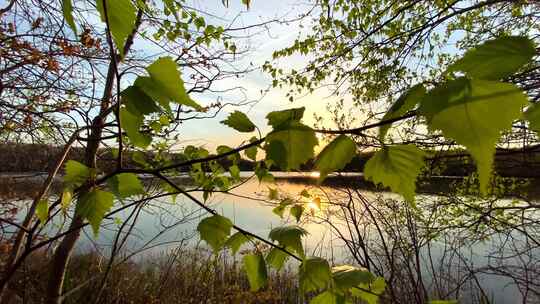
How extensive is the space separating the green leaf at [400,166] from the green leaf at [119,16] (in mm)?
335

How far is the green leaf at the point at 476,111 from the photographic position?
0.26 m

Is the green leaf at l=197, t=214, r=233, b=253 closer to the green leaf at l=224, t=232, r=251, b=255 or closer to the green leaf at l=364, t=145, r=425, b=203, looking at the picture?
the green leaf at l=224, t=232, r=251, b=255

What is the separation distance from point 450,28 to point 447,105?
20.1 ft

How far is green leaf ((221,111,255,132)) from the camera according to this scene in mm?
564

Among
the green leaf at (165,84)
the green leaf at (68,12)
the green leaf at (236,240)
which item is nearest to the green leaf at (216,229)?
the green leaf at (236,240)

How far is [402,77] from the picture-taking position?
4.52 metres

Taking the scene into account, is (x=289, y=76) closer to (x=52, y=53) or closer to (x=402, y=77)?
(x=402, y=77)

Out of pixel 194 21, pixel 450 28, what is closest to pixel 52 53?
pixel 194 21

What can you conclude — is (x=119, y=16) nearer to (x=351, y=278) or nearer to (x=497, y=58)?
(x=497, y=58)

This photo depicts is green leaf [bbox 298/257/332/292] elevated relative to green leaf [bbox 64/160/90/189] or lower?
lower

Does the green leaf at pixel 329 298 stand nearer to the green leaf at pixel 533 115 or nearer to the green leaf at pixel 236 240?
the green leaf at pixel 236 240

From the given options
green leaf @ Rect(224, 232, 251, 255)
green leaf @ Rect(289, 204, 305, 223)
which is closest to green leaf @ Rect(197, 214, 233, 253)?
green leaf @ Rect(224, 232, 251, 255)

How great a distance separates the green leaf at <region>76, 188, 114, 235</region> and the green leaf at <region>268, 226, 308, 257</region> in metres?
0.28

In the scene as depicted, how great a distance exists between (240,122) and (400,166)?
0.88 feet
